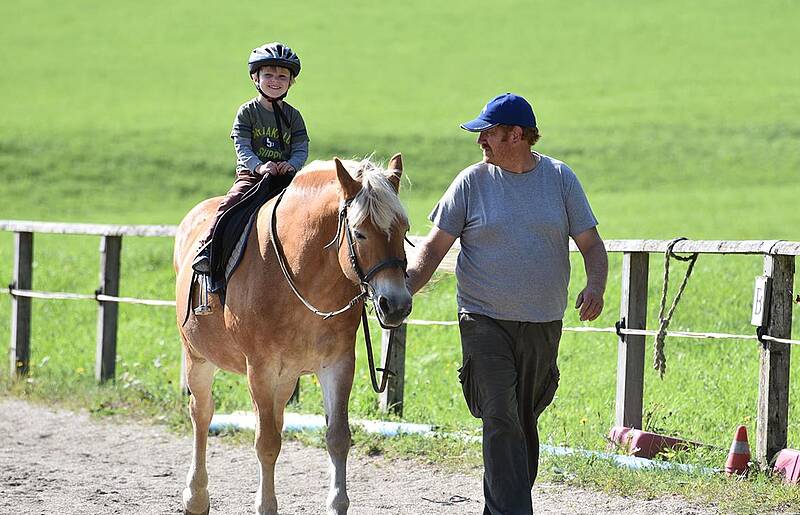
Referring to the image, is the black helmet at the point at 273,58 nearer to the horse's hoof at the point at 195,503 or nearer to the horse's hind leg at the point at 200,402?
the horse's hind leg at the point at 200,402

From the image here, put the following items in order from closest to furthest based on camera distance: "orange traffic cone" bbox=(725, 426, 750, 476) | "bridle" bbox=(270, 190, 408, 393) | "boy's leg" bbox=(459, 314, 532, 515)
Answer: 1. "bridle" bbox=(270, 190, 408, 393)
2. "boy's leg" bbox=(459, 314, 532, 515)
3. "orange traffic cone" bbox=(725, 426, 750, 476)

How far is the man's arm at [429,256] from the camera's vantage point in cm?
532

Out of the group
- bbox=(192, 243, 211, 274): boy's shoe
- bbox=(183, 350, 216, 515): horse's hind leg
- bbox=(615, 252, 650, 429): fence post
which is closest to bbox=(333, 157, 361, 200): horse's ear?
bbox=(192, 243, 211, 274): boy's shoe

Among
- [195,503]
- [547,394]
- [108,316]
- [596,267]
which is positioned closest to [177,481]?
[195,503]

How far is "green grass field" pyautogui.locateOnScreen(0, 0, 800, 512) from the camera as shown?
9.78 m

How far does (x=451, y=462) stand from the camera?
733cm

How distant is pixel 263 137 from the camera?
6.33 meters

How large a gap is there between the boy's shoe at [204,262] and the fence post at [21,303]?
5.50 metres

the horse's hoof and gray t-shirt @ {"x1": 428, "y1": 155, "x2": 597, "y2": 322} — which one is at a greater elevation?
gray t-shirt @ {"x1": 428, "y1": 155, "x2": 597, "y2": 322}

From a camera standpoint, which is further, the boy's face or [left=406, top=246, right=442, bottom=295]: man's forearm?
the boy's face

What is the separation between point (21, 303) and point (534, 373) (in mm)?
7126

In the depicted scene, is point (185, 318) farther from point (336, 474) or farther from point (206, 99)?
point (206, 99)

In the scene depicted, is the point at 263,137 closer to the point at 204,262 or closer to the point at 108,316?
the point at 204,262

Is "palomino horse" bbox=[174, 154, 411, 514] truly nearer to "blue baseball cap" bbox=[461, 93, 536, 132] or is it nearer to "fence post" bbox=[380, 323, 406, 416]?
"blue baseball cap" bbox=[461, 93, 536, 132]
